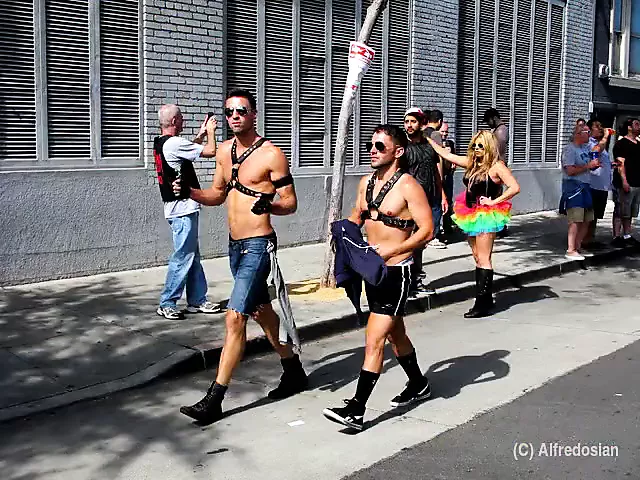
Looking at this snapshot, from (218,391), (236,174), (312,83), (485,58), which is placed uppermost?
(485,58)

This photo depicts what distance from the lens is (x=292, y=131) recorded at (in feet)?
42.7

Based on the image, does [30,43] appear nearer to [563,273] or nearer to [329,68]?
[329,68]

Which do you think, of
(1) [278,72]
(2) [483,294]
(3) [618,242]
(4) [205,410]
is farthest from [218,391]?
(3) [618,242]

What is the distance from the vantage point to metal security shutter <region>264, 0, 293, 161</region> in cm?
1247

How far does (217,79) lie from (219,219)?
1878 mm

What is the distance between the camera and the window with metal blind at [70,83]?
963 cm

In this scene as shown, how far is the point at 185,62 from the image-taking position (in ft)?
36.9

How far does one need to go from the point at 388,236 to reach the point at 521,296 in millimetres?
5414

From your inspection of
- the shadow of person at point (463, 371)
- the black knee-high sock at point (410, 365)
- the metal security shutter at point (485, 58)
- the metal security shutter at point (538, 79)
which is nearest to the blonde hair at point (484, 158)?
the shadow of person at point (463, 371)

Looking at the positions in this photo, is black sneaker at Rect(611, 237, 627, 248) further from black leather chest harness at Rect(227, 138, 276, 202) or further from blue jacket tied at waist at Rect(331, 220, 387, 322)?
black leather chest harness at Rect(227, 138, 276, 202)

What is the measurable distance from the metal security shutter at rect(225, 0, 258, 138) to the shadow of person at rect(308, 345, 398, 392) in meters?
5.18

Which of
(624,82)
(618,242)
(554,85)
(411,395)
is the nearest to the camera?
(411,395)

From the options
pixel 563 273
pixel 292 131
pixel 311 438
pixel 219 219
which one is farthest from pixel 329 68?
pixel 311 438

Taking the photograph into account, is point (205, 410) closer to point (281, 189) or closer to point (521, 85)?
point (281, 189)
